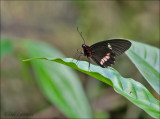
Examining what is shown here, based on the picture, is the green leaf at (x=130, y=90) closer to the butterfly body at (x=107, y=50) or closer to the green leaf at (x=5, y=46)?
the butterfly body at (x=107, y=50)

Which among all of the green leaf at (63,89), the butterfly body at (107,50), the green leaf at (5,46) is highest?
the butterfly body at (107,50)

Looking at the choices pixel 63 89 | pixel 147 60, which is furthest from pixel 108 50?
pixel 63 89

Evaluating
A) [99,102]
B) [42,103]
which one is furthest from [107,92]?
[42,103]

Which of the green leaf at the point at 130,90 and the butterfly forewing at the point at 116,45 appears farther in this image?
the butterfly forewing at the point at 116,45

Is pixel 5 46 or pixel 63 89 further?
pixel 5 46

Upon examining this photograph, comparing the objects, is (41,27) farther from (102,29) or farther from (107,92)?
(107,92)

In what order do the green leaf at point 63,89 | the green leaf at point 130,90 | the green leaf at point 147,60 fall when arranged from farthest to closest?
1. the green leaf at point 63,89
2. the green leaf at point 147,60
3. the green leaf at point 130,90

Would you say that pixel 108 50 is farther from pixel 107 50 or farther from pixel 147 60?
pixel 147 60

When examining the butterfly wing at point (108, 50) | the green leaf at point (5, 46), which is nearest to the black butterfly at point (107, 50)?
the butterfly wing at point (108, 50)
